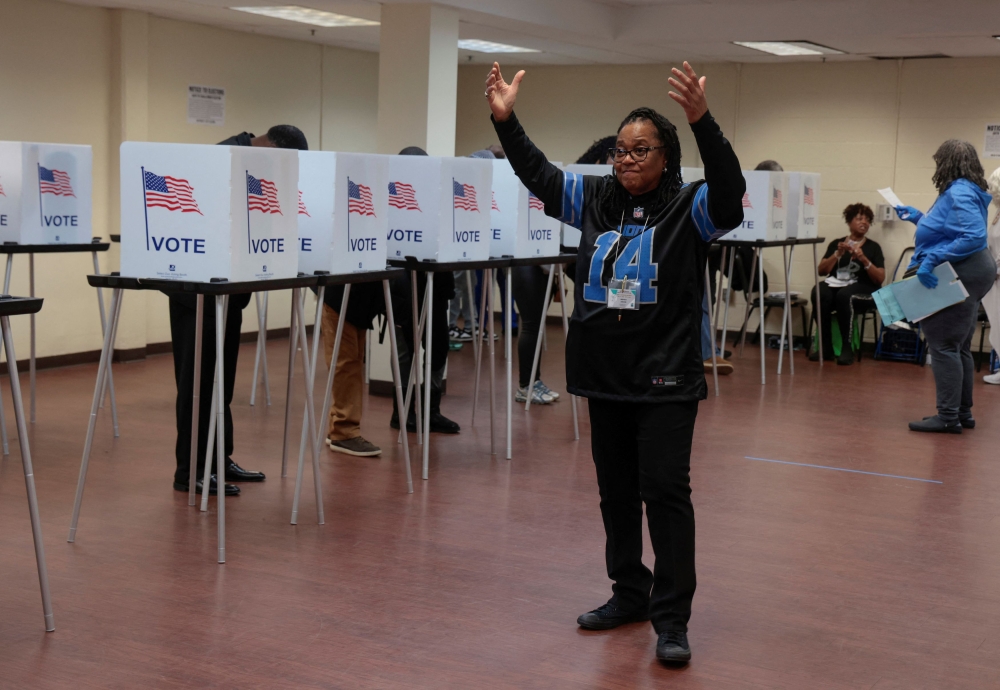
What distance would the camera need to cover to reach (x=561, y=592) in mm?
3516

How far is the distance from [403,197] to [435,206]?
17 cm

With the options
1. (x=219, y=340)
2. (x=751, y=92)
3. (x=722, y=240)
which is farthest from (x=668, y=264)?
(x=751, y=92)

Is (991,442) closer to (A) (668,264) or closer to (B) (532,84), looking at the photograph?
(A) (668,264)

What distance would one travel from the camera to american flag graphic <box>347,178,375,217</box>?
4.18 meters

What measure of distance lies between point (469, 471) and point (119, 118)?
4142 mm

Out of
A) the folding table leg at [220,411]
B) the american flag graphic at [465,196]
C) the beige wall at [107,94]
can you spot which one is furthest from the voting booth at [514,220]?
the beige wall at [107,94]

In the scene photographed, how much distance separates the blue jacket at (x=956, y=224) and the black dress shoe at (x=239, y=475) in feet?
12.4

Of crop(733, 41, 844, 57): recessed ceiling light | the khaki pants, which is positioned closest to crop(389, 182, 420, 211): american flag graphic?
the khaki pants

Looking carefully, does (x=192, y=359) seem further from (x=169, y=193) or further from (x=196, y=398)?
(x=169, y=193)

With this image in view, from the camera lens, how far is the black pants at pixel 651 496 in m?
2.94

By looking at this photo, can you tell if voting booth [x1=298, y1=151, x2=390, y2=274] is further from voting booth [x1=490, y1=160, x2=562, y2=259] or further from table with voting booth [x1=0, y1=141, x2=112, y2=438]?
table with voting booth [x1=0, y1=141, x2=112, y2=438]

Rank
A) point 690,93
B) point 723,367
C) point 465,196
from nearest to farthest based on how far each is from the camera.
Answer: point 690,93 → point 465,196 → point 723,367

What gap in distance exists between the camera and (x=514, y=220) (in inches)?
207

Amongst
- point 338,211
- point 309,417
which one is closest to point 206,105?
point 338,211
